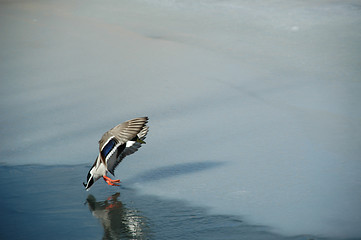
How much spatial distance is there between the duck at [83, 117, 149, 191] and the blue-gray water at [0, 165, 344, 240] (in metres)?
0.10

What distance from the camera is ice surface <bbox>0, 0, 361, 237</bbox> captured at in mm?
2174

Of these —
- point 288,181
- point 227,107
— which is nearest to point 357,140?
point 288,181

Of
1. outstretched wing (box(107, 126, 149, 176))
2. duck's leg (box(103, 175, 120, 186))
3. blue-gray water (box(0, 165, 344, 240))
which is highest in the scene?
outstretched wing (box(107, 126, 149, 176))

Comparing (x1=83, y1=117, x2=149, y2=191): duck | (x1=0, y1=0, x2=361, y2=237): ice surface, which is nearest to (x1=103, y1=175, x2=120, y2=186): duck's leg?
(x1=83, y1=117, x2=149, y2=191): duck

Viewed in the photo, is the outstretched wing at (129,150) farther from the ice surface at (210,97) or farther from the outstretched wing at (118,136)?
the ice surface at (210,97)

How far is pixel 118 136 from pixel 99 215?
32cm

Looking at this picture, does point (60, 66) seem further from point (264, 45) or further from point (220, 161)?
point (220, 161)

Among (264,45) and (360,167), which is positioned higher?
(264,45)

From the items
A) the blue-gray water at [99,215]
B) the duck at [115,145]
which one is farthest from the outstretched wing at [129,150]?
the blue-gray water at [99,215]

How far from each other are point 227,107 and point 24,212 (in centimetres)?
138

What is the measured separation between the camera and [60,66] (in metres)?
3.72

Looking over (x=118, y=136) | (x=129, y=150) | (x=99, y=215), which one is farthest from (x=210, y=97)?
(x=99, y=215)

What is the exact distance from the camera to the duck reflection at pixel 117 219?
6.14ft

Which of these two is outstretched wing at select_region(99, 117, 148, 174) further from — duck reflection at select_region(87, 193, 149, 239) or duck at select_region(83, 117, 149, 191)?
duck reflection at select_region(87, 193, 149, 239)
